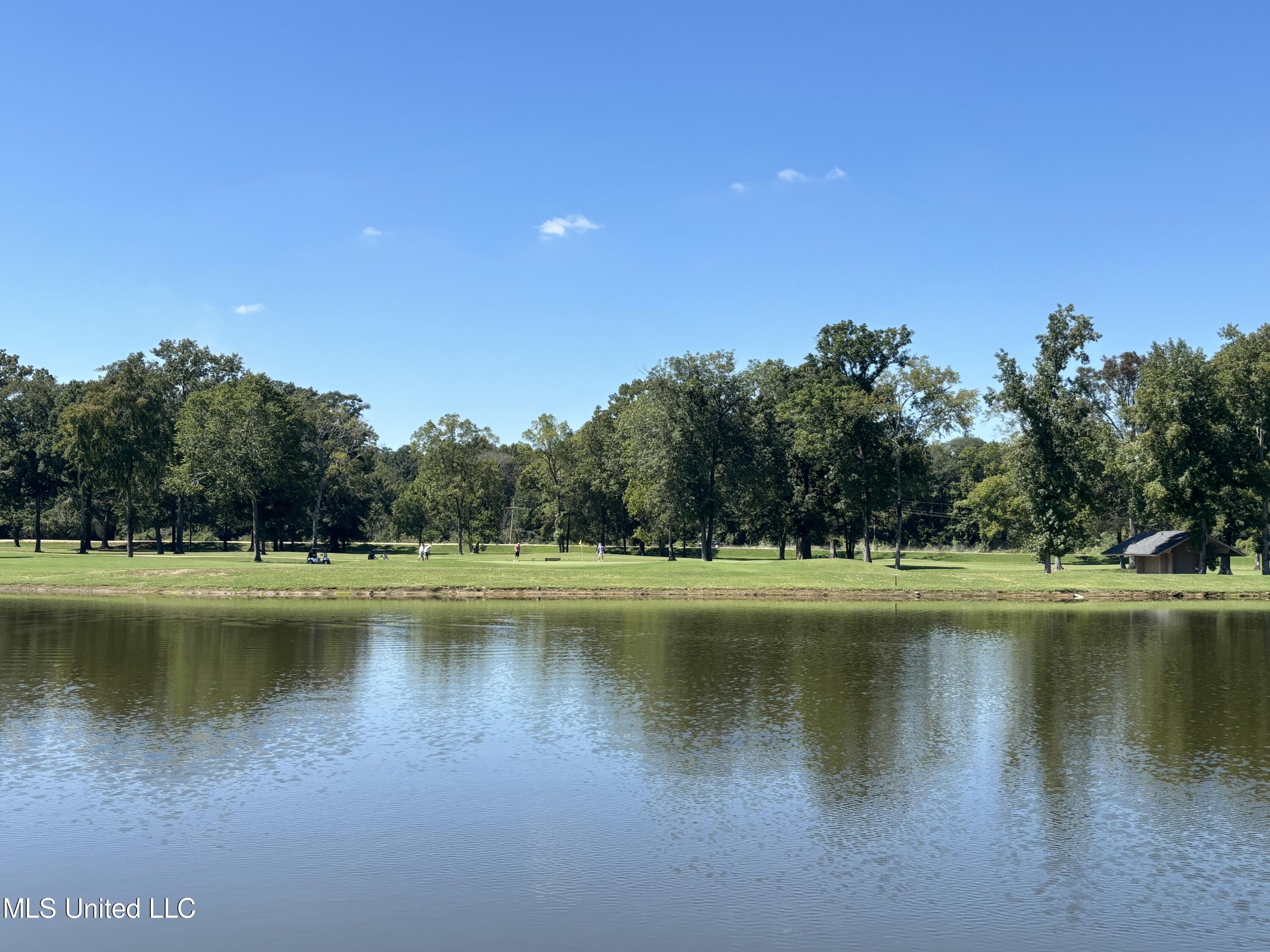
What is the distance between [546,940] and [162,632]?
34.8m

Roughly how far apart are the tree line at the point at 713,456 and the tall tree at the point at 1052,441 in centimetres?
17

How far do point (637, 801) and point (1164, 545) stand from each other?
8352 cm

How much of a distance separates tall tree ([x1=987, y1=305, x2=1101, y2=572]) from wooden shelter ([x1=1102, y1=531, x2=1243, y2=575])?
963 centimetres

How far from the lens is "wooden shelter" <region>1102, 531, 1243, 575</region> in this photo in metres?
85.9

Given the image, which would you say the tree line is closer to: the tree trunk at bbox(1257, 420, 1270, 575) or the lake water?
the tree trunk at bbox(1257, 420, 1270, 575)

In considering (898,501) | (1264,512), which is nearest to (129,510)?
(898,501)

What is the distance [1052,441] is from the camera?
8169 cm

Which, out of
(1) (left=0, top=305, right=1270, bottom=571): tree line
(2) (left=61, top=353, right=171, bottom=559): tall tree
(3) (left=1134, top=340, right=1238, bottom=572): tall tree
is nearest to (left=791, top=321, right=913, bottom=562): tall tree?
(1) (left=0, top=305, right=1270, bottom=571): tree line

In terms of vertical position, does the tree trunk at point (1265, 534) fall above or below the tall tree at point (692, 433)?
below

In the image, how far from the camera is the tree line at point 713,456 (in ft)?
265

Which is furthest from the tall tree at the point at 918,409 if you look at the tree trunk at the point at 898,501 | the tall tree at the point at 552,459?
the tall tree at the point at 552,459

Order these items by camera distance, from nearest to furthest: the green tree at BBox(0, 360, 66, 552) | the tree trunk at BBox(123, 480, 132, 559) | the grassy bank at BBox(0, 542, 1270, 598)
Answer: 1. the grassy bank at BBox(0, 542, 1270, 598)
2. the tree trunk at BBox(123, 480, 132, 559)
3. the green tree at BBox(0, 360, 66, 552)

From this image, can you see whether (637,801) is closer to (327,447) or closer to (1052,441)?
(1052,441)

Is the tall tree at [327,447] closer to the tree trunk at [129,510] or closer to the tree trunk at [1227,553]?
the tree trunk at [129,510]
